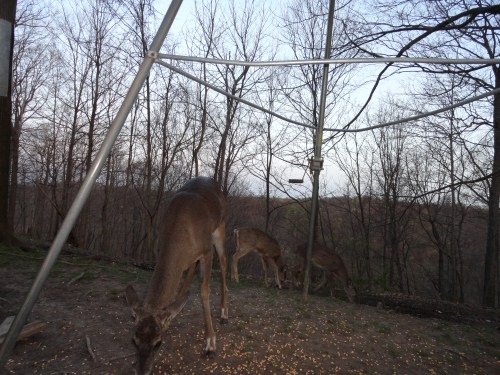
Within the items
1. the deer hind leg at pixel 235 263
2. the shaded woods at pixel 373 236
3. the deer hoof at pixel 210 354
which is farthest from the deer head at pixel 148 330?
the shaded woods at pixel 373 236

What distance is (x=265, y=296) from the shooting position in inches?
261

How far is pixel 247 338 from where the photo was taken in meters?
4.28

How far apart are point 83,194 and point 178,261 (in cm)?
179

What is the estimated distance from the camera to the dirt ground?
3502 mm

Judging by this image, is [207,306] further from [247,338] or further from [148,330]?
[148,330]

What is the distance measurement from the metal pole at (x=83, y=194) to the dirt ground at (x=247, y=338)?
193 cm

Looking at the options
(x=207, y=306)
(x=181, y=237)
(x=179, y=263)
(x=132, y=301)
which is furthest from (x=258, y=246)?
(x=132, y=301)

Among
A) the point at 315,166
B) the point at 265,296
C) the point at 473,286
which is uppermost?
the point at 315,166

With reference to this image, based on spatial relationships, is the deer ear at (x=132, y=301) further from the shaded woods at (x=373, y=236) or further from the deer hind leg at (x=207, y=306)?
the shaded woods at (x=373, y=236)

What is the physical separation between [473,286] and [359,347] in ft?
96.0

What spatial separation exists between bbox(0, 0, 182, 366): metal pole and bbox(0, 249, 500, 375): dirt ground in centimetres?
193

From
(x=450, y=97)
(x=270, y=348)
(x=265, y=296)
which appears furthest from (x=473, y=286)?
(x=270, y=348)

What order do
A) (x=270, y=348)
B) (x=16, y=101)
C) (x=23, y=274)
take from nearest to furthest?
(x=270, y=348) < (x=23, y=274) < (x=16, y=101)

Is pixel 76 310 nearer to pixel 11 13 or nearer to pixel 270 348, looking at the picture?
pixel 270 348
